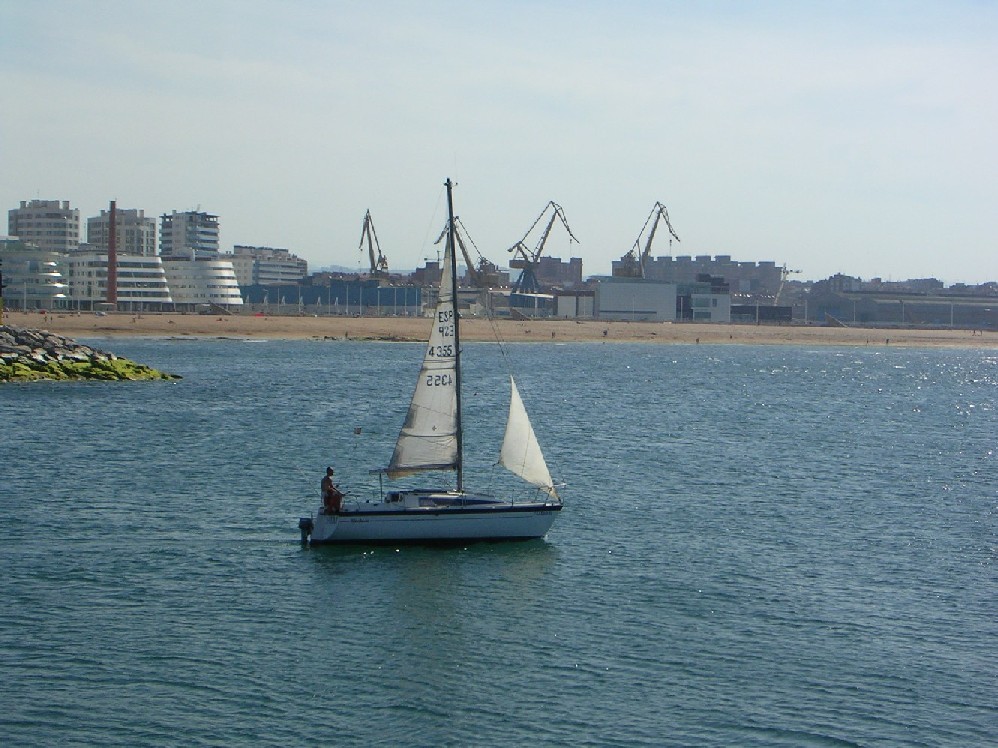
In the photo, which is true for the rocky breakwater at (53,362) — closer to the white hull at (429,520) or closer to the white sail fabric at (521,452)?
the white hull at (429,520)

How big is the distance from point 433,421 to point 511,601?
24.9 feet

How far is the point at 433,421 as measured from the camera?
39.5m

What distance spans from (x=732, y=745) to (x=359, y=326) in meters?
172

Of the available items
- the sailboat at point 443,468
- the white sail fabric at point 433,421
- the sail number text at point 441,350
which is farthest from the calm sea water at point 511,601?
the sail number text at point 441,350

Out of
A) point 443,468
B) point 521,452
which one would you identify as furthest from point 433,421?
point 521,452

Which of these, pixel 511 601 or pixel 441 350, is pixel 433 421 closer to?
pixel 441 350

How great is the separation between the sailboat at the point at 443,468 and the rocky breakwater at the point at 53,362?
5980 centimetres

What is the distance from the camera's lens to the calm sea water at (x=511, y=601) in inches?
1016

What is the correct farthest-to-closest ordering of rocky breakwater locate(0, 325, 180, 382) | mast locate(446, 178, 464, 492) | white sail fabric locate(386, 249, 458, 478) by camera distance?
rocky breakwater locate(0, 325, 180, 382) → white sail fabric locate(386, 249, 458, 478) → mast locate(446, 178, 464, 492)

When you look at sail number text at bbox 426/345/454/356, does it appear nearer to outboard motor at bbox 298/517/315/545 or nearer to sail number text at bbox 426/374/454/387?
sail number text at bbox 426/374/454/387

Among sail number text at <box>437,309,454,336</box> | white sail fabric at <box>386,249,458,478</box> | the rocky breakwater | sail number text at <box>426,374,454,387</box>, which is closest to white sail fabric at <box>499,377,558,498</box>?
white sail fabric at <box>386,249,458,478</box>

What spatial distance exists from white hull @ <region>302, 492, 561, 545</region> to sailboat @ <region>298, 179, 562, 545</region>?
0.03 m

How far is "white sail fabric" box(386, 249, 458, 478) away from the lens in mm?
39219

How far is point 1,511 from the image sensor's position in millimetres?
43594
